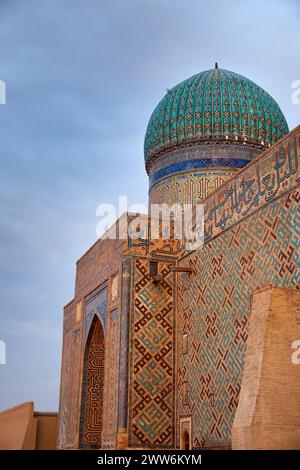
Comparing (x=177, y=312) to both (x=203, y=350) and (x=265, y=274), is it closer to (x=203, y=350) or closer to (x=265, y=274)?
(x=203, y=350)

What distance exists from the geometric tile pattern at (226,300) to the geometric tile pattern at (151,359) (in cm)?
20

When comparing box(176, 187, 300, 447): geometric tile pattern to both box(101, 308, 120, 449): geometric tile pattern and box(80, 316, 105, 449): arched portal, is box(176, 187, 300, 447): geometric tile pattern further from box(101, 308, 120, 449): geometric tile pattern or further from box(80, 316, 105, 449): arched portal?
box(80, 316, 105, 449): arched portal

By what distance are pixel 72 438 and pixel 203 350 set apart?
347 cm

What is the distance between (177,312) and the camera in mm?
7812

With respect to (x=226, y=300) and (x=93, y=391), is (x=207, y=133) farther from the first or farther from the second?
(x=93, y=391)

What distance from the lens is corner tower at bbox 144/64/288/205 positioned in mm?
9734

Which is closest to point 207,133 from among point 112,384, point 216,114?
point 216,114

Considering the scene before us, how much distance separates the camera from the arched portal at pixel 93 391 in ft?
29.6

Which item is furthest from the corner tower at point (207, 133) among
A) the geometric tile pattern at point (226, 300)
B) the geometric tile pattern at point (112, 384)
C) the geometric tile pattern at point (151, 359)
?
the geometric tile pattern at point (112, 384)

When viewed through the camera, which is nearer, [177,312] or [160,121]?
[177,312]

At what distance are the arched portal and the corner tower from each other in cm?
253

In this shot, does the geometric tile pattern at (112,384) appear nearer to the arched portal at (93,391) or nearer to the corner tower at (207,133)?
the arched portal at (93,391)
